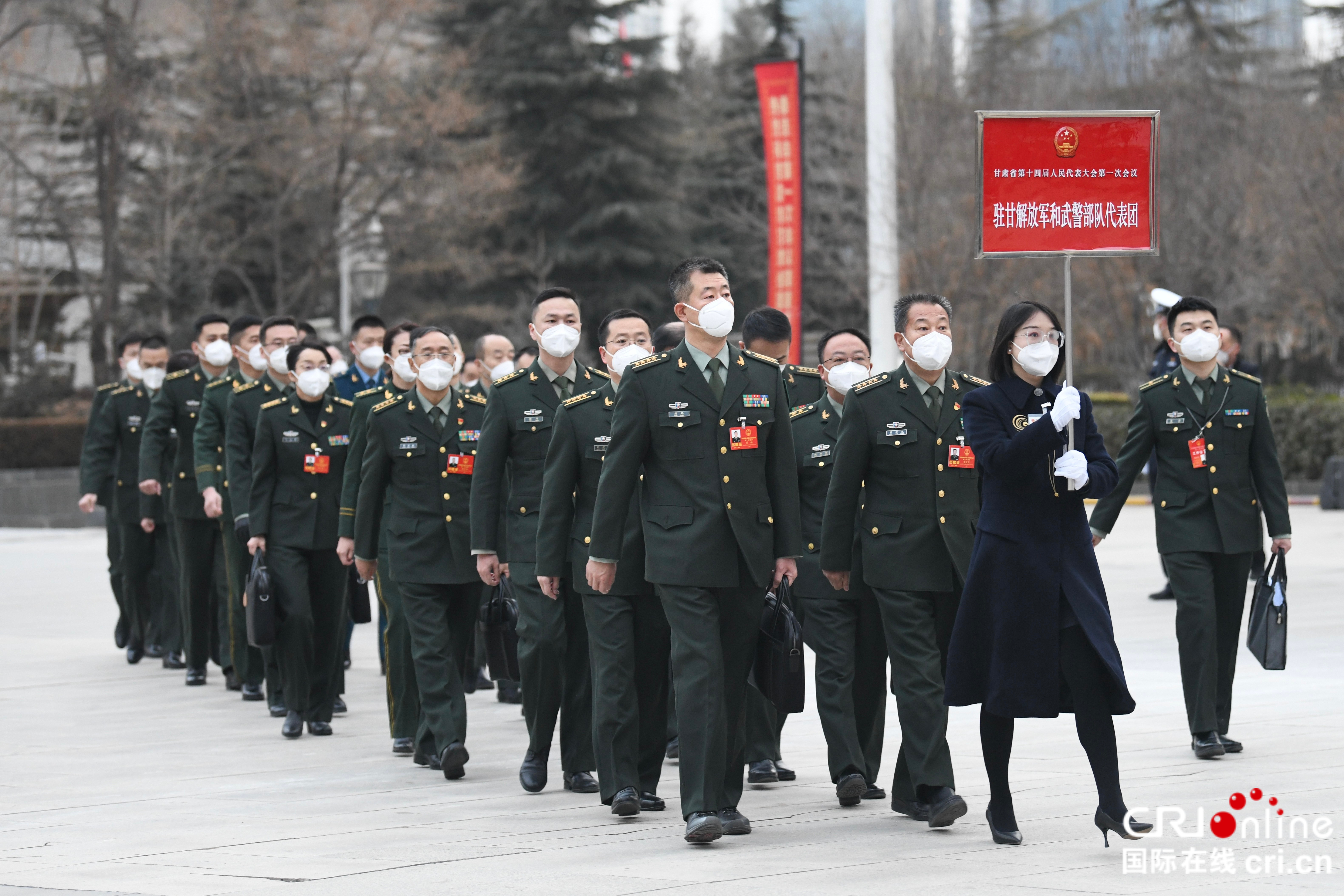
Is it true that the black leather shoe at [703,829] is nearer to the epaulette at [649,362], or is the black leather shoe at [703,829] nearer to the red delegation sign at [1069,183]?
the epaulette at [649,362]

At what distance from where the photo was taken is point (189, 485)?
1245 centimetres

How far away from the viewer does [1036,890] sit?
18.8 feet

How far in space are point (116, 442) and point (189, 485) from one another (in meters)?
2.00

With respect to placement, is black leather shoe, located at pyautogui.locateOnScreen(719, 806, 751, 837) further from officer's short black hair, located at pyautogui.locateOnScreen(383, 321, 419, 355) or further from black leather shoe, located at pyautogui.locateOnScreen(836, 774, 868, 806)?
officer's short black hair, located at pyautogui.locateOnScreen(383, 321, 419, 355)

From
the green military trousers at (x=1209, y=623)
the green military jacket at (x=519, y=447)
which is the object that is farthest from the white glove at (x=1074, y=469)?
the green military jacket at (x=519, y=447)

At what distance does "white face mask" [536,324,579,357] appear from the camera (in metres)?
8.51

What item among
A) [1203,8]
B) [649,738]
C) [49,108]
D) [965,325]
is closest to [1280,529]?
[649,738]

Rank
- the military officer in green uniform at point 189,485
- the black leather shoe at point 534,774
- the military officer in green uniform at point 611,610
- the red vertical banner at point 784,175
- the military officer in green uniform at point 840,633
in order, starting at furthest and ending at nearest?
the red vertical banner at point 784,175
the military officer in green uniform at point 189,485
the black leather shoe at point 534,774
the military officer in green uniform at point 840,633
the military officer in green uniform at point 611,610

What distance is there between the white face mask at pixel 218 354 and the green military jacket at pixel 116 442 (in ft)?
4.80

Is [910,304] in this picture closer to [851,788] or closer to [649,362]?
[649,362]

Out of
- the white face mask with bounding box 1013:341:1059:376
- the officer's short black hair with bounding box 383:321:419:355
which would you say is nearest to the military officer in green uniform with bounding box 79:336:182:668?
the officer's short black hair with bounding box 383:321:419:355

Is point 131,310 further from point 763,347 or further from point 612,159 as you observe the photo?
point 763,347

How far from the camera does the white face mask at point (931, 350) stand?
7.22m

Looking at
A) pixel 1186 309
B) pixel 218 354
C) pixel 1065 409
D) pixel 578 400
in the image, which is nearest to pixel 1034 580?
pixel 1065 409
